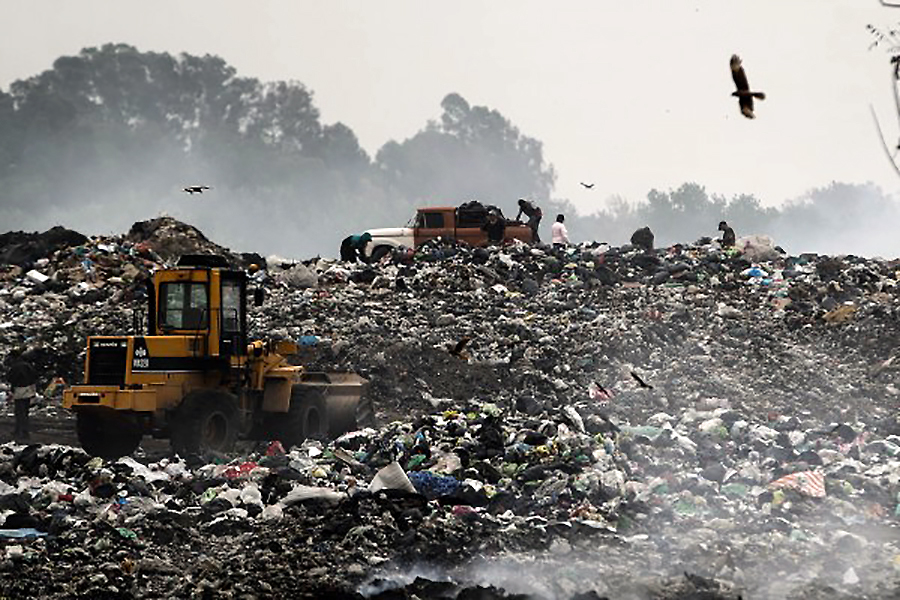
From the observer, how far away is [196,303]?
41.8ft

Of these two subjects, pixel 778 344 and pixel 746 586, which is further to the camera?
pixel 778 344

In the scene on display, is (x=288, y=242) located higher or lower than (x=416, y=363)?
higher

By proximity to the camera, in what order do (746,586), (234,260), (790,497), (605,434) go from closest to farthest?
(746,586), (790,497), (605,434), (234,260)

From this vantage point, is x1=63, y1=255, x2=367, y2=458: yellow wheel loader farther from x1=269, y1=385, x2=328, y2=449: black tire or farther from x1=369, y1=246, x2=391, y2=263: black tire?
x1=369, y1=246, x2=391, y2=263: black tire

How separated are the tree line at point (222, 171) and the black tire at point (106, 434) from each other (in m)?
41.7

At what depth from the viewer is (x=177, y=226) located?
26.6m

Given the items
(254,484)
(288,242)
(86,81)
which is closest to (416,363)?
(254,484)

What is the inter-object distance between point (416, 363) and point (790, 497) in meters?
8.24

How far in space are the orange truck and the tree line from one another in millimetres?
30150

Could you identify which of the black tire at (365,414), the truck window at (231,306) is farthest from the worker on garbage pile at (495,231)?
the truck window at (231,306)

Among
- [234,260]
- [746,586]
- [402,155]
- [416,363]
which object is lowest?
[746,586]

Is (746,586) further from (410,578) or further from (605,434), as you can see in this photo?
(605,434)

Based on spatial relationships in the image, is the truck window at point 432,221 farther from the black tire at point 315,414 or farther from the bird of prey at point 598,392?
the black tire at point 315,414

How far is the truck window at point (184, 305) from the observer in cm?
1271
